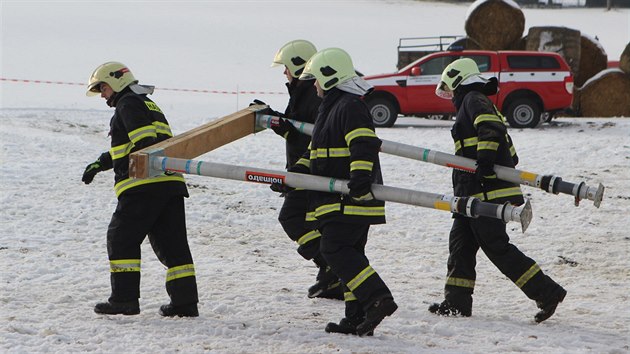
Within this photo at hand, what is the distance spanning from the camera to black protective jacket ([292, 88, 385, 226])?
5.74 meters

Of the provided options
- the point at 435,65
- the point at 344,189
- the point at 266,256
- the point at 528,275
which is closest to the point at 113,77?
the point at 344,189

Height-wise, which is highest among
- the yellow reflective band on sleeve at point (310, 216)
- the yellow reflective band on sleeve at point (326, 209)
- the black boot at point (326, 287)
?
the yellow reflective band on sleeve at point (326, 209)

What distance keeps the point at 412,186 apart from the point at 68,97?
38.1ft

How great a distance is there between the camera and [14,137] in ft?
42.3

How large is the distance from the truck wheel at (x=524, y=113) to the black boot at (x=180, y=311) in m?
12.0

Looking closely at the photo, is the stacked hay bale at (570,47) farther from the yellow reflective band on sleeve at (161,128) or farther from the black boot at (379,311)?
the black boot at (379,311)

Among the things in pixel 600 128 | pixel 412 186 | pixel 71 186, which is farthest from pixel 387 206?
pixel 600 128

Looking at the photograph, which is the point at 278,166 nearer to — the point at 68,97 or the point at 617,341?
the point at 617,341

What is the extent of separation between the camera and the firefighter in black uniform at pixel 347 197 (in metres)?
5.82

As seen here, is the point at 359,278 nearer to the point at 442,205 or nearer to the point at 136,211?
the point at 442,205

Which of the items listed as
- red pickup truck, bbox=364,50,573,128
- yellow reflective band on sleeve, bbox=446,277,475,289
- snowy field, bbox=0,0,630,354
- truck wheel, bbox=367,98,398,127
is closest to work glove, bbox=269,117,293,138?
snowy field, bbox=0,0,630,354

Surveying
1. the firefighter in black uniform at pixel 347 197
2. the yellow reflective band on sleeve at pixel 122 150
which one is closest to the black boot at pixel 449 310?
the firefighter in black uniform at pixel 347 197

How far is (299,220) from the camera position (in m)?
6.89

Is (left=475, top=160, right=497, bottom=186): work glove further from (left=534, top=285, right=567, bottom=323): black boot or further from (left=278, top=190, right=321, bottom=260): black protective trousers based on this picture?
(left=278, top=190, right=321, bottom=260): black protective trousers
